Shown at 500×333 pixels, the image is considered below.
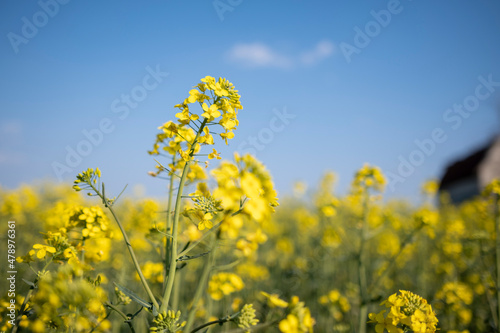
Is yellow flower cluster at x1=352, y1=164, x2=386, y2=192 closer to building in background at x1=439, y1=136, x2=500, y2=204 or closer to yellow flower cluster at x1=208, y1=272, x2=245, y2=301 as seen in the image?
yellow flower cluster at x1=208, y1=272, x2=245, y2=301

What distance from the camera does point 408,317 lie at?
1.71m

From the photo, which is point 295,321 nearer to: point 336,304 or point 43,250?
point 43,250

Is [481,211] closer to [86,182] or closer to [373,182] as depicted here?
[373,182]

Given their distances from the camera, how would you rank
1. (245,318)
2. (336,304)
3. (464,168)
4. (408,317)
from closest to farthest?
(245,318)
(408,317)
(336,304)
(464,168)

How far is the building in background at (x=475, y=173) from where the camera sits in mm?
23703

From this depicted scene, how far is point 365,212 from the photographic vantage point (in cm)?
380

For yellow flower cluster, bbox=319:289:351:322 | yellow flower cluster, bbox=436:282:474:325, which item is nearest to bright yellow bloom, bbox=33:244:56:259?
yellow flower cluster, bbox=319:289:351:322

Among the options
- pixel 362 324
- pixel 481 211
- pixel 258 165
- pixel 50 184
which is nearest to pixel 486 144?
pixel 481 211

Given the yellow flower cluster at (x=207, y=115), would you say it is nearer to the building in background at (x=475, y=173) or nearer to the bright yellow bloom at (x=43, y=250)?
the bright yellow bloom at (x=43, y=250)

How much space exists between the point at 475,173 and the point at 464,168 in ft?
12.0

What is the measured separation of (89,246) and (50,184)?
1833 cm

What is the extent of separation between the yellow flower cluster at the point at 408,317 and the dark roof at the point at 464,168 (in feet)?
94.3

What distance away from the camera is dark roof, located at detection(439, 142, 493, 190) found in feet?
82.6

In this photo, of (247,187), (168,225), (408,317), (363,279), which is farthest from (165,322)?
(363,279)
